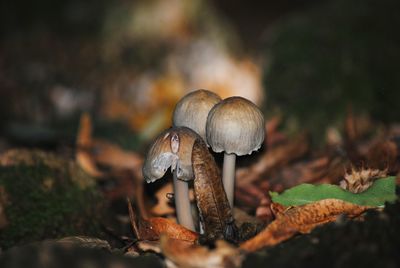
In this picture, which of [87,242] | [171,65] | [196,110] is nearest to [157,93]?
[171,65]

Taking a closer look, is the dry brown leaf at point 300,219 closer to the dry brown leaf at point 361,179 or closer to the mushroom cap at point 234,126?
the dry brown leaf at point 361,179

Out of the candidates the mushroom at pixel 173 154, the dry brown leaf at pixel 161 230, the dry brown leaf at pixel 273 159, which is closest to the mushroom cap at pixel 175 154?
the mushroom at pixel 173 154

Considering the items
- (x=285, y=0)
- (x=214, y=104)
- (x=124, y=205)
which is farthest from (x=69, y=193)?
(x=285, y=0)

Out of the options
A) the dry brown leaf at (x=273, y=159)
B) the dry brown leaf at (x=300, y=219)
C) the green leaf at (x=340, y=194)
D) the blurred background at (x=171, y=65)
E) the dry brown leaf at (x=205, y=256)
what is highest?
the blurred background at (x=171, y=65)

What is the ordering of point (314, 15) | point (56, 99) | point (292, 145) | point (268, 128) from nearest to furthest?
1. point (292, 145)
2. point (268, 128)
3. point (314, 15)
4. point (56, 99)

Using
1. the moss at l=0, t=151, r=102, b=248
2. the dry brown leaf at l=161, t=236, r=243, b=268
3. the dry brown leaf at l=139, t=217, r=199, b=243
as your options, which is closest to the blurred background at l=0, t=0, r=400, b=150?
the moss at l=0, t=151, r=102, b=248

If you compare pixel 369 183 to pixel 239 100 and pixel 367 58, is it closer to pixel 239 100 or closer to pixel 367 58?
pixel 239 100
